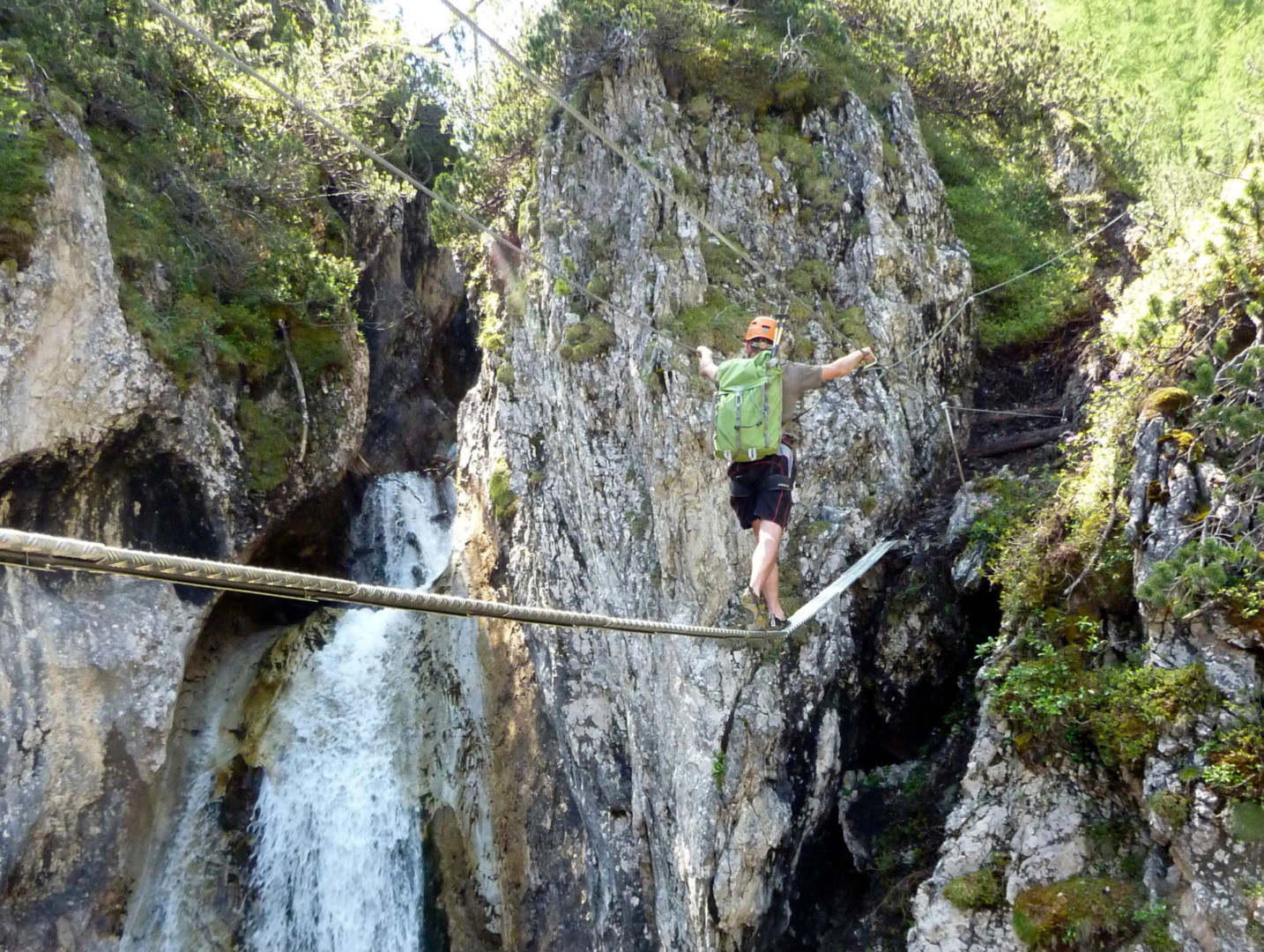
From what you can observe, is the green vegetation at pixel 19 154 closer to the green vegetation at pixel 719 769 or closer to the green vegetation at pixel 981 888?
the green vegetation at pixel 719 769

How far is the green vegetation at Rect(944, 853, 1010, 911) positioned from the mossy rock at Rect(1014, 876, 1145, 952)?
0.70 ft

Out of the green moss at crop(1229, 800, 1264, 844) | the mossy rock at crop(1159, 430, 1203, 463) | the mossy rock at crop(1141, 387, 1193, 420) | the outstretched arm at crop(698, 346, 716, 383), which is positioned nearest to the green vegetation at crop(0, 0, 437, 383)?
the outstretched arm at crop(698, 346, 716, 383)

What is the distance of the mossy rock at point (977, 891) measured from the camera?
664cm

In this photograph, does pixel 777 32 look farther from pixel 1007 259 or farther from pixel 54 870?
pixel 54 870

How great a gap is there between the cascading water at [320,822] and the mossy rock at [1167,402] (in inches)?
464

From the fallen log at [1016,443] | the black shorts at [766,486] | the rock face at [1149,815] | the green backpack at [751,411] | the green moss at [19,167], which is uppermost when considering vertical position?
the green moss at [19,167]

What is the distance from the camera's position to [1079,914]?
6.06 metres

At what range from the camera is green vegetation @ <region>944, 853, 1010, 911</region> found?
6.64 m

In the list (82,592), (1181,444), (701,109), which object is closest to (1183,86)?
(1181,444)

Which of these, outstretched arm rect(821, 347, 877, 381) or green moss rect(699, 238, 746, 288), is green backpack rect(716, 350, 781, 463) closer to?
outstretched arm rect(821, 347, 877, 381)

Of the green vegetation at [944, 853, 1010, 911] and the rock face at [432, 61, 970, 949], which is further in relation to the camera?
the rock face at [432, 61, 970, 949]

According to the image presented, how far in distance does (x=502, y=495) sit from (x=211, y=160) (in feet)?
29.1

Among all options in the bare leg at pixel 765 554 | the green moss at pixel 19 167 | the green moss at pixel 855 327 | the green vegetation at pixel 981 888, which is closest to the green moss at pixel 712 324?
the green moss at pixel 855 327

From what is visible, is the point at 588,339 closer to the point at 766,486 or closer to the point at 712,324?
the point at 712,324
